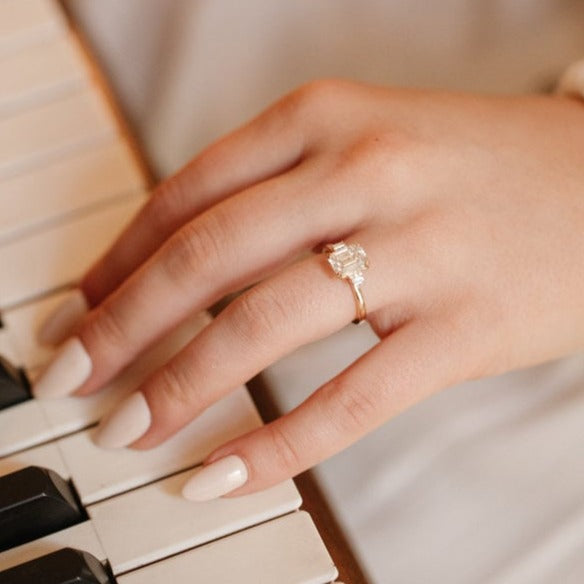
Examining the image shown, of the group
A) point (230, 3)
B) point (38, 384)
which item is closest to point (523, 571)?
point (38, 384)

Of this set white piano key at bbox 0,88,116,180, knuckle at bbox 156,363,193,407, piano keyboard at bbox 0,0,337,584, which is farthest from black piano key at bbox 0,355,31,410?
white piano key at bbox 0,88,116,180

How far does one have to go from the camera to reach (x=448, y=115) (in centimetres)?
72

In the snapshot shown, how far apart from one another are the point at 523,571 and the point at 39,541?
1.21 feet

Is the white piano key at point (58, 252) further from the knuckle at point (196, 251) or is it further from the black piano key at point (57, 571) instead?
the black piano key at point (57, 571)

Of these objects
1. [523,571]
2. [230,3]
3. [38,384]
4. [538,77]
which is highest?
[230,3]

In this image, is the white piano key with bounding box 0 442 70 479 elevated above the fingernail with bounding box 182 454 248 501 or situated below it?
above

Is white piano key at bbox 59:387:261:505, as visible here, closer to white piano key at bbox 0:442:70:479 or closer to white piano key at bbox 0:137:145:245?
white piano key at bbox 0:442:70:479

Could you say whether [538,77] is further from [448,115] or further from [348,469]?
[348,469]

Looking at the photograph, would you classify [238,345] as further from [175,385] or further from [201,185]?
[201,185]

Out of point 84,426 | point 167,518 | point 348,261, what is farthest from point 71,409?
point 348,261

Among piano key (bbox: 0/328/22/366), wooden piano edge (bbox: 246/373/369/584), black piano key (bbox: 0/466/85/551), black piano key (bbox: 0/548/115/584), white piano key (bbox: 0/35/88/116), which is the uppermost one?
white piano key (bbox: 0/35/88/116)

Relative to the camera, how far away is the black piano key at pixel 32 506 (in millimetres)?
522

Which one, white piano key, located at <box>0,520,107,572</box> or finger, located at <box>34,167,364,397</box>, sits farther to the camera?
finger, located at <box>34,167,364,397</box>

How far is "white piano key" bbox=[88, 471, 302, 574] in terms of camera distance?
525 millimetres
